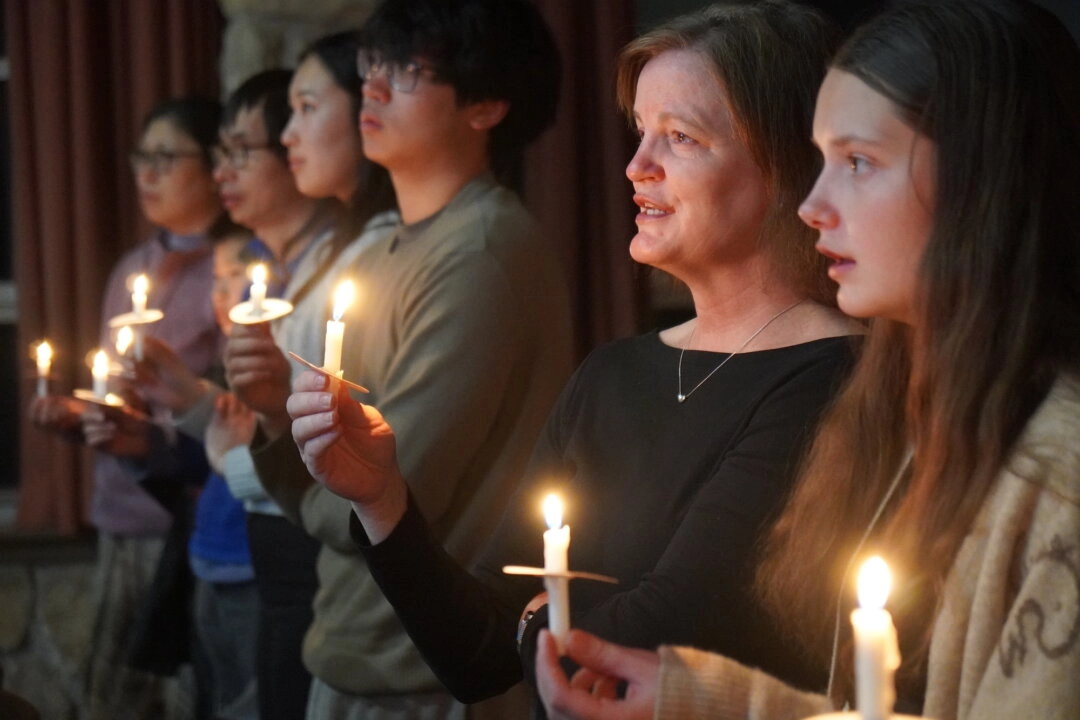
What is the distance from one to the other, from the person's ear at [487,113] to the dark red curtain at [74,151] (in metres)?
1.97

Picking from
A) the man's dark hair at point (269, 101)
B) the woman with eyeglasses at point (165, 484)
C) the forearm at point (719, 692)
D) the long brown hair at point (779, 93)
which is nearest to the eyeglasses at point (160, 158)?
the woman with eyeglasses at point (165, 484)

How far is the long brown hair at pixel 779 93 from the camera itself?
150 cm

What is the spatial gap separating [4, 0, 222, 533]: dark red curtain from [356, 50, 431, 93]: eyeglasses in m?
1.89

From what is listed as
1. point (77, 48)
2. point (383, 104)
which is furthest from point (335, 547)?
point (77, 48)

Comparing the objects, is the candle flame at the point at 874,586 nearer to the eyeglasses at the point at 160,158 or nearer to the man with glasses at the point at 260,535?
the man with glasses at the point at 260,535

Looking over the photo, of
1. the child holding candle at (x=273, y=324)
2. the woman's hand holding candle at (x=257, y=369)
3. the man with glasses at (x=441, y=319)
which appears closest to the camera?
the man with glasses at (x=441, y=319)

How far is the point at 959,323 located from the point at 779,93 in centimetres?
44

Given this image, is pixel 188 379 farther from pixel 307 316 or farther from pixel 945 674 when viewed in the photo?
pixel 945 674

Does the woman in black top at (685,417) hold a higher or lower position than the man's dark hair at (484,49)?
lower

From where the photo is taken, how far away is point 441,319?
6.58 ft

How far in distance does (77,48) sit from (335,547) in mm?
2518

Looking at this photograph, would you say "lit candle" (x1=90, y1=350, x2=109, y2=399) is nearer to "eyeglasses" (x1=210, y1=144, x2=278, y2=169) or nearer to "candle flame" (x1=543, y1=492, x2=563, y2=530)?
"eyeglasses" (x1=210, y1=144, x2=278, y2=169)

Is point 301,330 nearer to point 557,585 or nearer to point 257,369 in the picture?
point 257,369

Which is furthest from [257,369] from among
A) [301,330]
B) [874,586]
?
[874,586]
